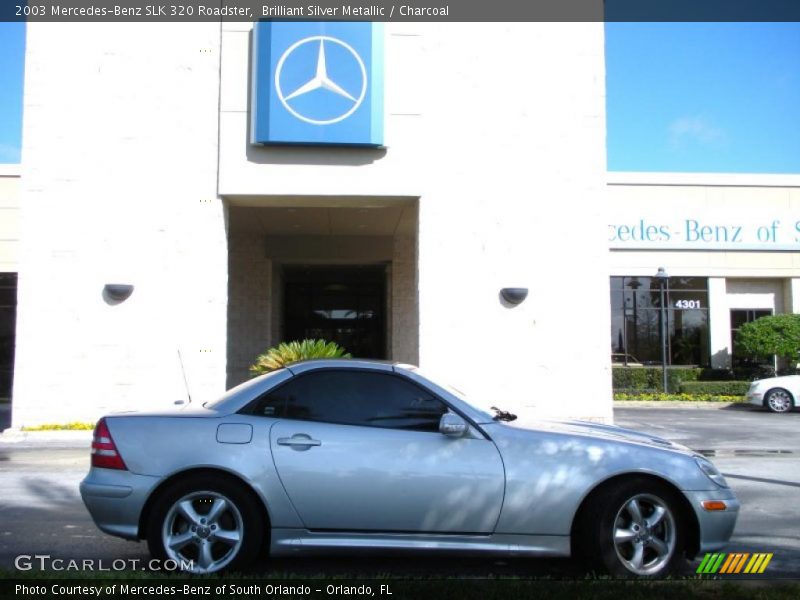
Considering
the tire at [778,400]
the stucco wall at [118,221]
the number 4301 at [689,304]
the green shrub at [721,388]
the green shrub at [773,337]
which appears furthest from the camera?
the number 4301 at [689,304]

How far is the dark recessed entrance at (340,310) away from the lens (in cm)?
2367

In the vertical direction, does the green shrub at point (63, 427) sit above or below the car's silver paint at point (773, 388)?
below

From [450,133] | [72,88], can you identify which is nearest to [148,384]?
[72,88]

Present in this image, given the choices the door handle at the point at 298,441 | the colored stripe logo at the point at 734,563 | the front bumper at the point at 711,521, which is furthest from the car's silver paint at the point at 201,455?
the colored stripe logo at the point at 734,563

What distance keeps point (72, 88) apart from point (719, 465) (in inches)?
483

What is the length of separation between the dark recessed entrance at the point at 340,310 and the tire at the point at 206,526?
1836 cm

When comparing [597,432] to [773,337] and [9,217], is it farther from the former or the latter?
[9,217]

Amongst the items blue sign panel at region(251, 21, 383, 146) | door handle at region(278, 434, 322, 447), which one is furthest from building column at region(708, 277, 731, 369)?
door handle at region(278, 434, 322, 447)

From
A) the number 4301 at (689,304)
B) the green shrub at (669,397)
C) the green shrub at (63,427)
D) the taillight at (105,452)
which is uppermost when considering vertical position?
the number 4301 at (689,304)

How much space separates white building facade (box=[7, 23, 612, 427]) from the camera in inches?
531

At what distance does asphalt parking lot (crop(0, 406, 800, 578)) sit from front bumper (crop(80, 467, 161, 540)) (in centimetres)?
64

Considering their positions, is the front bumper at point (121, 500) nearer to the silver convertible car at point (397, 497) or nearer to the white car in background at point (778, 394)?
the silver convertible car at point (397, 497)

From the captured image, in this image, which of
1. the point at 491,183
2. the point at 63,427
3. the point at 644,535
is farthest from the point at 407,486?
the point at 63,427

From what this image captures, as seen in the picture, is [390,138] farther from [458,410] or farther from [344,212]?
[458,410]
